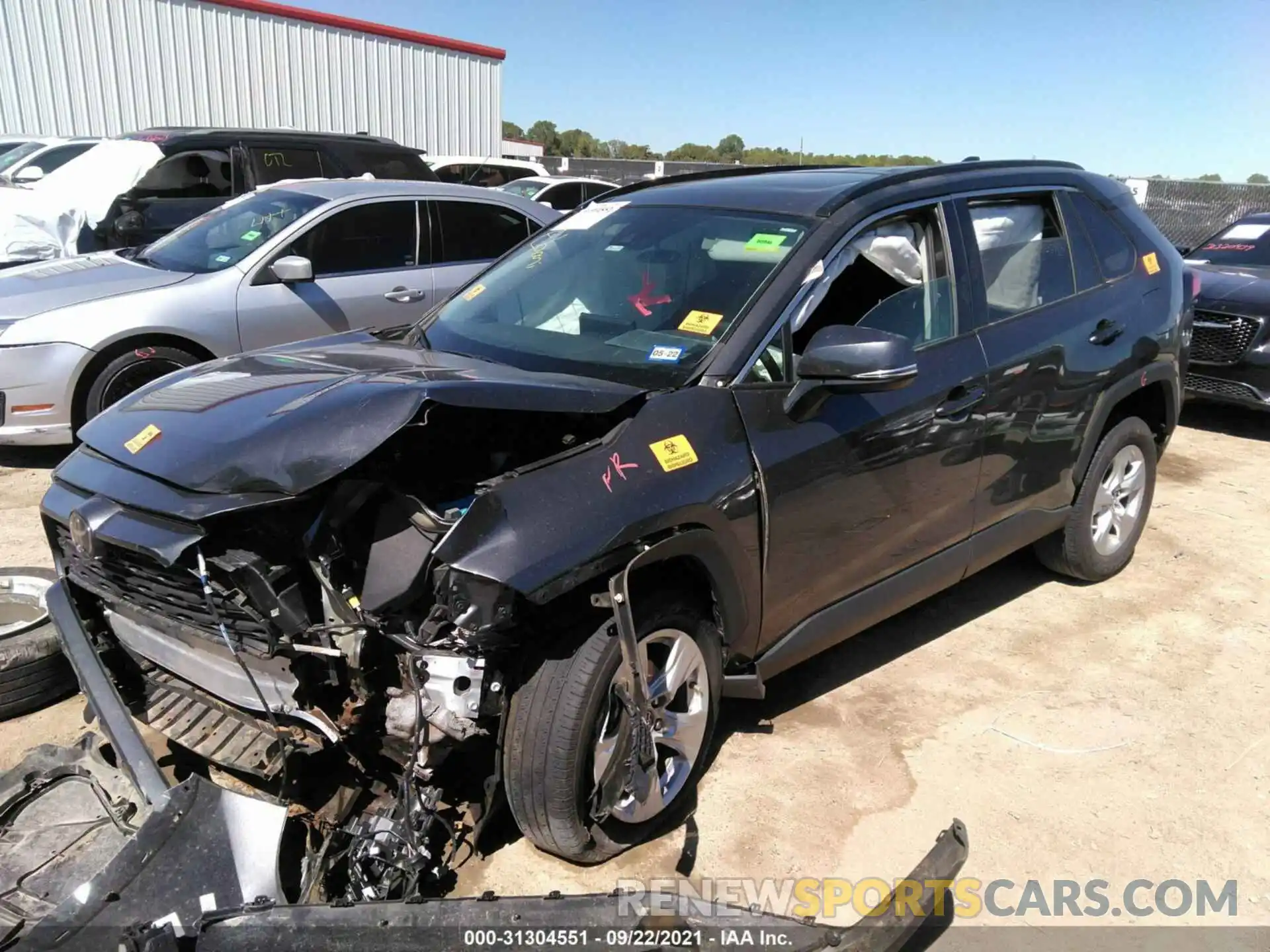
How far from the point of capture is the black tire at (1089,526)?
4.31 m

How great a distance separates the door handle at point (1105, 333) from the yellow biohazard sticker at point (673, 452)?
2.26m

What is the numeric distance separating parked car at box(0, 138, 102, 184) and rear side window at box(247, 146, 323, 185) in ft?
10.1

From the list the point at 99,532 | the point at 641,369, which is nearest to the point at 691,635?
the point at 641,369

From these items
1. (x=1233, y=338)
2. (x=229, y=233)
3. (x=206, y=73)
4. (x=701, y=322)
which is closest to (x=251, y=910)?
(x=701, y=322)

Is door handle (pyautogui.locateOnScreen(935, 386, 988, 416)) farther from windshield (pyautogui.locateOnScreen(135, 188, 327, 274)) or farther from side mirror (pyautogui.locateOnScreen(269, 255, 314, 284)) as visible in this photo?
windshield (pyautogui.locateOnScreen(135, 188, 327, 274))

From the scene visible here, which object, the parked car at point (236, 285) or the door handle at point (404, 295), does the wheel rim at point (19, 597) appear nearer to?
the parked car at point (236, 285)

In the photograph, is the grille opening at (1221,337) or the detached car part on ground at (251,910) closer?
the detached car part on ground at (251,910)

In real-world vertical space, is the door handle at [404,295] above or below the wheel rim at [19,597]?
above

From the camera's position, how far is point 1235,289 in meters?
7.62

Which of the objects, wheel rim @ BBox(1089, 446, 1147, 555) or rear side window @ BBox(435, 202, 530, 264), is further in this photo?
rear side window @ BBox(435, 202, 530, 264)

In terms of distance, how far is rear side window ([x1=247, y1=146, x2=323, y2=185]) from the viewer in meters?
9.20

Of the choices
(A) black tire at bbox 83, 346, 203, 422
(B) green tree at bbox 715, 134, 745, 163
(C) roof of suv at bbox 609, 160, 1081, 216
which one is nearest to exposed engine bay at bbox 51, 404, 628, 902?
(C) roof of suv at bbox 609, 160, 1081, 216

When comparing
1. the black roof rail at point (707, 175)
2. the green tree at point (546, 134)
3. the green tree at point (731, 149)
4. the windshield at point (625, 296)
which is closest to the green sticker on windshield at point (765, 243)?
the windshield at point (625, 296)

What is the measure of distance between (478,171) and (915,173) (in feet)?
38.1
